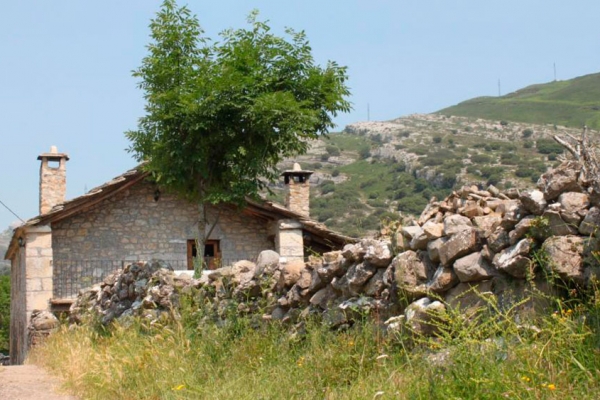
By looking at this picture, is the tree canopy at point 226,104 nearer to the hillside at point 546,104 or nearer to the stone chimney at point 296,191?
the stone chimney at point 296,191

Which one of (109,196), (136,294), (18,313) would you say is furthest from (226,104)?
(18,313)

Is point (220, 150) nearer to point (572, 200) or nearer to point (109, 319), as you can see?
→ point (109, 319)

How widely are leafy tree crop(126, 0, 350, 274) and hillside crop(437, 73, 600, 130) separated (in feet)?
203

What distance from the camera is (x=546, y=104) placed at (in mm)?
88812

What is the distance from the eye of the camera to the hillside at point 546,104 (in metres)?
80.1

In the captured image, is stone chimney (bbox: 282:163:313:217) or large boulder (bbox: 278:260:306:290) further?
stone chimney (bbox: 282:163:313:217)

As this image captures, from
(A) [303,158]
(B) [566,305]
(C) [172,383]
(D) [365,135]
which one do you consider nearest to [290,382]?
(C) [172,383]

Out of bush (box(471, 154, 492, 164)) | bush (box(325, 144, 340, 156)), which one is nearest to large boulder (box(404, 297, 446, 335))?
bush (box(471, 154, 492, 164))

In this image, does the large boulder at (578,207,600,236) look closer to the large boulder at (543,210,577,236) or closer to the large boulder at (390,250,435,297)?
the large boulder at (543,210,577,236)

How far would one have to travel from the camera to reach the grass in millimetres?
4934

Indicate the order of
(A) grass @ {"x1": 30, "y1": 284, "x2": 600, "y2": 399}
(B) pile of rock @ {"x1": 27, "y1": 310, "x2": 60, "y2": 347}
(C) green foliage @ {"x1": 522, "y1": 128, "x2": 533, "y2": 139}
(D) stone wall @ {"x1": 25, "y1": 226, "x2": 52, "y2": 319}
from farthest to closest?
(C) green foliage @ {"x1": 522, "y1": 128, "x2": 533, "y2": 139} → (D) stone wall @ {"x1": 25, "y1": 226, "x2": 52, "y2": 319} → (B) pile of rock @ {"x1": 27, "y1": 310, "x2": 60, "y2": 347} → (A) grass @ {"x1": 30, "y1": 284, "x2": 600, "y2": 399}

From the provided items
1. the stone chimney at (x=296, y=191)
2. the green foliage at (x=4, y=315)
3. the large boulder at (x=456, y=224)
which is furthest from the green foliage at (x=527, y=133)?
the large boulder at (x=456, y=224)

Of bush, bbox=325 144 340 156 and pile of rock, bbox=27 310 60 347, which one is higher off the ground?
bush, bbox=325 144 340 156

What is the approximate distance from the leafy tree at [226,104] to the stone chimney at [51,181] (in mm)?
5948
